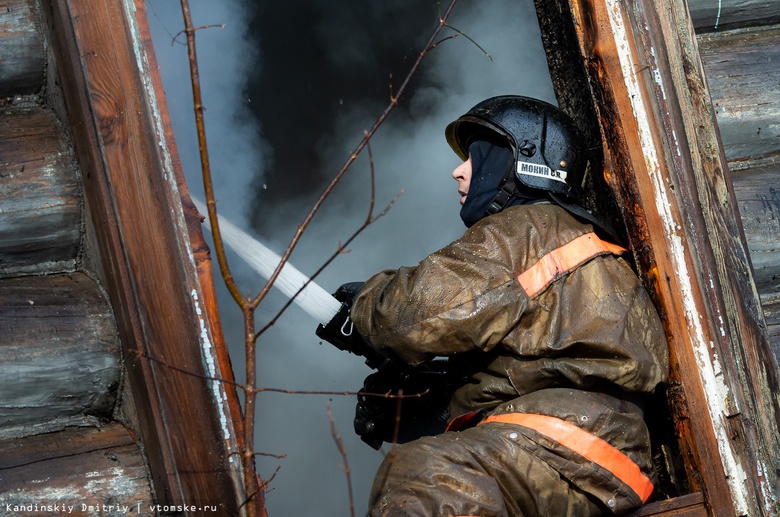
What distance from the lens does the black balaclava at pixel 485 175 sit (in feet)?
10.3

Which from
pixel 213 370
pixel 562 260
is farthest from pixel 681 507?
pixel 213 370

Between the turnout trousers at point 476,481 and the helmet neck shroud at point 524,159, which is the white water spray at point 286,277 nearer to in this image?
the helmet neck shroud at point 524,159

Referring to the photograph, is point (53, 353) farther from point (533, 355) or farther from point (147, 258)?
point (533, 355)

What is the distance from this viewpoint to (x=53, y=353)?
100 inches

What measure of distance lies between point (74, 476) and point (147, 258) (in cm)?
66

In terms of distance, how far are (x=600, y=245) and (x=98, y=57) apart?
1.63 m

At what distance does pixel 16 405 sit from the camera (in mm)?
2510

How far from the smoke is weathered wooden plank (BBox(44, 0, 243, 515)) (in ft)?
8.70

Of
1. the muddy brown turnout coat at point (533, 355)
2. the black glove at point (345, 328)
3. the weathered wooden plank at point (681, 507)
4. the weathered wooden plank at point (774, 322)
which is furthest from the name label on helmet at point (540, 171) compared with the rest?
the weathered wooden plank at point (681, 507)

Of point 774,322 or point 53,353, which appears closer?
point 53,353

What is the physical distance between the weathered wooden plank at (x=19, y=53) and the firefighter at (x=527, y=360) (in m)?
1.22

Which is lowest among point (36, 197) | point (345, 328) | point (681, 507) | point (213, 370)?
point (681, 507)

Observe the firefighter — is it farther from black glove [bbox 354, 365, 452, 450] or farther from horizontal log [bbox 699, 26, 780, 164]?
horizontal log [bbox 699, 26, 780, 164]

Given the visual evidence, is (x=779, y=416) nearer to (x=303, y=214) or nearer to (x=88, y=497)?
(x=88, y=497)
